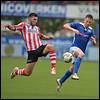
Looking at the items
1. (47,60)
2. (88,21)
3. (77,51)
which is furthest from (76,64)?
(47,60)

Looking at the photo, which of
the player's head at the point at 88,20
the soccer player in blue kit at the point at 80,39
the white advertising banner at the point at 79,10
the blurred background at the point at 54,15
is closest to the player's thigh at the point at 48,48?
the soccer player in blue kit at the point at 80,39

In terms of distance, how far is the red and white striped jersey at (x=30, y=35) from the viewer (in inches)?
587

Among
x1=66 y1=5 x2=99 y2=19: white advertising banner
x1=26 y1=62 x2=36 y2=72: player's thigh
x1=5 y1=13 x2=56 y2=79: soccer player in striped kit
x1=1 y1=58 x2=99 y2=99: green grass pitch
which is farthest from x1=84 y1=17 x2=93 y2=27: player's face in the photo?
x1=66 y1=5 x2=99 y2=19: white advertising banner

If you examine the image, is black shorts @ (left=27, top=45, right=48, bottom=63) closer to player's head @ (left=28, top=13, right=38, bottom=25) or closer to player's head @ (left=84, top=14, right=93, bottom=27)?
player's head @ (left=28, top=13, right=38, bottom=25)

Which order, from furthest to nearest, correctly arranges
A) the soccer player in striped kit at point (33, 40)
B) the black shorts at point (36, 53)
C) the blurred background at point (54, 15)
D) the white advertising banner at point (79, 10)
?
the white advertising banner at point (79, 10)
the blurred background at point (54, 15)
the black shorts at point (36, 53)
the soccer player in striped kit at point (33, 40)

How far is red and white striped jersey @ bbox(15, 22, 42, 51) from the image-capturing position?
14914mm

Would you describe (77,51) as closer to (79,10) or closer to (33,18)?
(33,18)

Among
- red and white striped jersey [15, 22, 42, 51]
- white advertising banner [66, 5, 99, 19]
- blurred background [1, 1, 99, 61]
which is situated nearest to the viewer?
red and white striped jersey [15, 22, 42, 51]

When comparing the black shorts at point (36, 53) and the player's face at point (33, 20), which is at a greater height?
the player's face at point (33, 20)

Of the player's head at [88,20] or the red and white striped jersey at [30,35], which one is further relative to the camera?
the red and white striped jersey at [30,35]

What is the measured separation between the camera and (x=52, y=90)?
30.8 metres

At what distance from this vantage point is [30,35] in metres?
15.1

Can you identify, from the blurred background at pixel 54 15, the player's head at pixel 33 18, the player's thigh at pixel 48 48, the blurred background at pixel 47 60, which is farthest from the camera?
→ the blurred background at pixel 54 15

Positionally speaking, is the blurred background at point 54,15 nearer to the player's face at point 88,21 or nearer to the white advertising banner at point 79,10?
the white advertising banner at point 79,10
